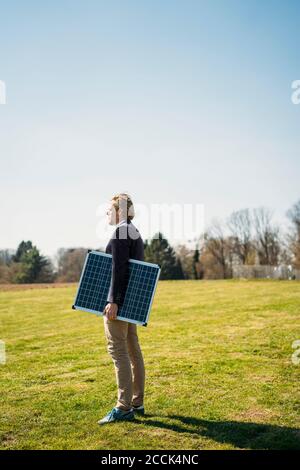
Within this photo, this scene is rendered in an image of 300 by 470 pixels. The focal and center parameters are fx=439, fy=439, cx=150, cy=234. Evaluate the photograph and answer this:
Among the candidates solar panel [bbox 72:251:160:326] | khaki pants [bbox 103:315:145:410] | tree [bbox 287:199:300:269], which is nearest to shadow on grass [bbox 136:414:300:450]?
khaki pants [bbox 103:315:145:410]

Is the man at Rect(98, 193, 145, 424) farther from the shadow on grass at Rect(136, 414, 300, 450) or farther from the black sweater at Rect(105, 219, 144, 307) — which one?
the shadow on grass at Rect(136, 414, 300, 450)

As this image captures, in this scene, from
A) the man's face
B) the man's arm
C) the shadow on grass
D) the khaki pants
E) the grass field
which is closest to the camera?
the shadow on grass

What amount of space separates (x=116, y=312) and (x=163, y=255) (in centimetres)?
6674

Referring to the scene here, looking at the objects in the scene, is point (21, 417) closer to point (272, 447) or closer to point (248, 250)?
point (272, 447)

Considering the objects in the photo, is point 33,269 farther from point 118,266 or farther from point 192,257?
point 118,266

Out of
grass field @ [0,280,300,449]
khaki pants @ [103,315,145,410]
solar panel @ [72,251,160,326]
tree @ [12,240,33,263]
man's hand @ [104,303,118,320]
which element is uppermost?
tree @ [12,240,33,263]

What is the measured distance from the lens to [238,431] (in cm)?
533

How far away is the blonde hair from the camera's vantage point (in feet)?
18.3

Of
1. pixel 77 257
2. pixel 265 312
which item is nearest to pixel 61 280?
pixel 77 257

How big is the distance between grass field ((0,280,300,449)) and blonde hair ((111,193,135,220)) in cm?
265

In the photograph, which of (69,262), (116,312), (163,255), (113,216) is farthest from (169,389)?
(69,262)

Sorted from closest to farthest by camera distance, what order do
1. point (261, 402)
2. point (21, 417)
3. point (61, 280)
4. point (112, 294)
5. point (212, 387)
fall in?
1. point (112, 294)
2. point (21, 417)
3. point (261, 402)
4. point (212, 387)
5. point (61, 280)
